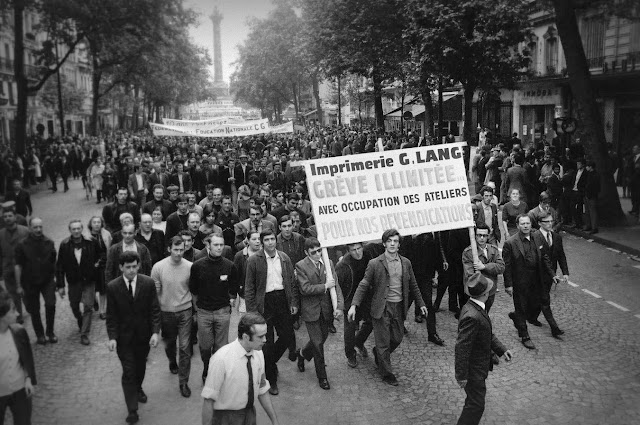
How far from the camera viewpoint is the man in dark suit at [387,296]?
7.44 meters

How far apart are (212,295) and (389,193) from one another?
8.89 feet

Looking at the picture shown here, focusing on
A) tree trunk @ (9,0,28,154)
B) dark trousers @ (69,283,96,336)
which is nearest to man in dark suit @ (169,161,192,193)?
dark trousers @ (69,283,96,336)

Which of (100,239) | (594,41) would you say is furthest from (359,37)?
(100,239)

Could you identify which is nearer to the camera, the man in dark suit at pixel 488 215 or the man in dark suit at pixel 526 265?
the man in dark suit at pixel 526 265

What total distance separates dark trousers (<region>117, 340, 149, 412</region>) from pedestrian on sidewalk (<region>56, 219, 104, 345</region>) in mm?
2578

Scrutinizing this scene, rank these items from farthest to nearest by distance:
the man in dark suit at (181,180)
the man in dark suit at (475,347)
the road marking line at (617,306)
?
the man in dark suit at (181,180) → the road marking line at (617,306) → the man in dark suit at (475,347)

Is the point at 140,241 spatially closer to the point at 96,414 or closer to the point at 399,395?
the point at 96,414

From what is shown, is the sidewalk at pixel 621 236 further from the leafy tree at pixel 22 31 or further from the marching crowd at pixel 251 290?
the leafy tree at pixel 22 31

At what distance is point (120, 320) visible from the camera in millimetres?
6680

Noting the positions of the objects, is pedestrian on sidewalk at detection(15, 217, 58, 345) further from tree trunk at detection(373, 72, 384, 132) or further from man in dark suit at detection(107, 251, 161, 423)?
tree trunk at detection(373, 72, 384, 132)

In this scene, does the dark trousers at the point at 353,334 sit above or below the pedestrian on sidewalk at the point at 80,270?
below

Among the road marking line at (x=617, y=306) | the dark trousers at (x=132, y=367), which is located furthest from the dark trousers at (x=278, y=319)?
the road marking line at (x=617, y=306)

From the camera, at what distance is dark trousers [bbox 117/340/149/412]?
6.53 meters

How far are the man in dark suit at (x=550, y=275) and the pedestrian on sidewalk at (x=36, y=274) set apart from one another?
672 centimetres
